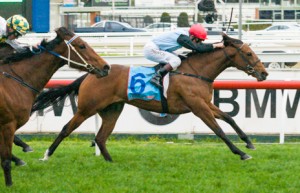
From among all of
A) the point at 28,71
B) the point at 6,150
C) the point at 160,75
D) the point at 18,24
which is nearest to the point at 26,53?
the point at 28,71

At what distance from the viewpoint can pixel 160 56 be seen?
10328mm

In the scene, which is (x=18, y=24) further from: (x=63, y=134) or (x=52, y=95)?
(x=63, y=134)

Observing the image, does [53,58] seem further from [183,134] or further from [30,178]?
[183,134]

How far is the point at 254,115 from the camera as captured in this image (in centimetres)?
1252

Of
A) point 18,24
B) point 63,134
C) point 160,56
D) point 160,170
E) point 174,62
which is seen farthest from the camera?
point 160,56

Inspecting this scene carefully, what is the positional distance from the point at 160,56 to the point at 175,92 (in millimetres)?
516

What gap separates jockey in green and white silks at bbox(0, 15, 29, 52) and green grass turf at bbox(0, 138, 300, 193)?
1394mm

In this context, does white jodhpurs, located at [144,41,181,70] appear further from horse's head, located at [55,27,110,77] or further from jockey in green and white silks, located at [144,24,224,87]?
horse's head, located at [55,27,110,77]

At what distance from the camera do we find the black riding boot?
33.1 ft

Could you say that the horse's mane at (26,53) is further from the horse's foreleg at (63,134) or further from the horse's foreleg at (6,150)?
the horse's foreleg at (63,134)

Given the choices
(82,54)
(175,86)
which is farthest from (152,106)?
(82,54)

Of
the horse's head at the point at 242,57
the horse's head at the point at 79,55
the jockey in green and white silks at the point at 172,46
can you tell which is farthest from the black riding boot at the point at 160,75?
the horse's head at the point at 79,55

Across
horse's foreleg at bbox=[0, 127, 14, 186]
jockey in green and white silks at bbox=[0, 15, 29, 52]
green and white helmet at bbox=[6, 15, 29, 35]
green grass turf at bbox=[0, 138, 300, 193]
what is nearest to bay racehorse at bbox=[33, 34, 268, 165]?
green grass turf at bbox=[0, 138, 300, 193]

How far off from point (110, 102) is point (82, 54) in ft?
5.16
